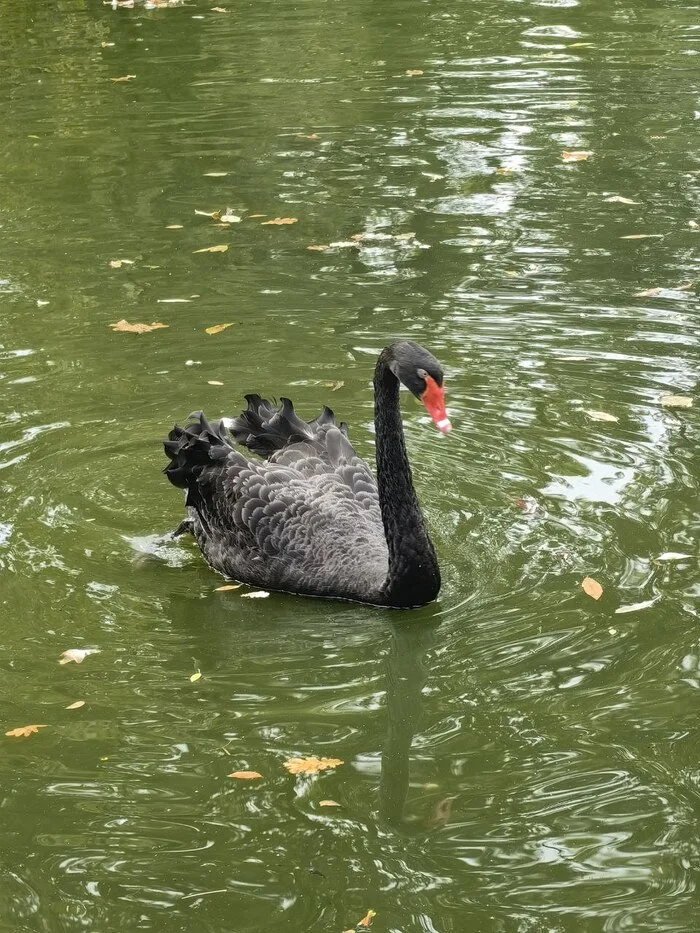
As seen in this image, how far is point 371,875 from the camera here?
4.28m

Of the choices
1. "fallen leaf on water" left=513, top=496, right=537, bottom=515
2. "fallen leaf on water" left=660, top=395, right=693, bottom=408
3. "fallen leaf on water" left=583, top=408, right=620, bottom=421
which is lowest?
"fallen leaf on water" left=513, top=496, right=537, bottom=515

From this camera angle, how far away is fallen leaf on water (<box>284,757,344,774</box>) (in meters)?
4.82

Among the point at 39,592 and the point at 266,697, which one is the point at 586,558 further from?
the point at 39,592

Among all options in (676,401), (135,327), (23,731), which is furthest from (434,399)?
(135,327)

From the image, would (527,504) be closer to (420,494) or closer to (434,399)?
(420,494)

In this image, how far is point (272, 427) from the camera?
6754mm

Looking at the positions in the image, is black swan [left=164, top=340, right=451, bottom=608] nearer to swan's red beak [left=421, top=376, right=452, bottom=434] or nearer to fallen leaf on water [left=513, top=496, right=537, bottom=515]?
swan's red beak [left=421, top=376, right=452, bottom=434]

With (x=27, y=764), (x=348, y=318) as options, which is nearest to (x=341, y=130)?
(x=348, y=318)

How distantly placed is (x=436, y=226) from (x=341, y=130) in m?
2.98

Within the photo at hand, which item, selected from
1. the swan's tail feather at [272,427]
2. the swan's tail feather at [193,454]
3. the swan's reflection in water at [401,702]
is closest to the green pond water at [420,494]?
the swan's reflection in water at [401,702]

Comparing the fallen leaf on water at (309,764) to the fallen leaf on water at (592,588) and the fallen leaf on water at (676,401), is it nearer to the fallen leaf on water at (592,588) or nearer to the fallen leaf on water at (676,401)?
the fallen leaf on water at (592,588)

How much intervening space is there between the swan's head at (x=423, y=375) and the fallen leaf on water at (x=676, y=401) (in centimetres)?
263

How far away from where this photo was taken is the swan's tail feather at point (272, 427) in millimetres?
6723

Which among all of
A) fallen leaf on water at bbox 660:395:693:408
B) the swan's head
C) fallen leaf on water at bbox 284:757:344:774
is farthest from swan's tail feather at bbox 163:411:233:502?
fallen leaf on water at bbox 660:395:693:408
